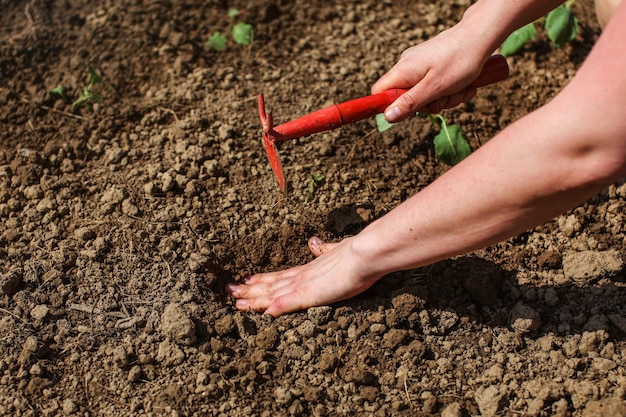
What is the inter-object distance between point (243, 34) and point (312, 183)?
35.7 inches

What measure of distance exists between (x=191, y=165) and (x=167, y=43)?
780 mm

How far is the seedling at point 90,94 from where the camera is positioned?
2.89 meters

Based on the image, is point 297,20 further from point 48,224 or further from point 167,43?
point 48,224

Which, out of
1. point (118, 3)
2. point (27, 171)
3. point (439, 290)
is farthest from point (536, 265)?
point (118, 3)

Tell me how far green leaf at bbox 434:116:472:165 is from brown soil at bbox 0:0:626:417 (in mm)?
82

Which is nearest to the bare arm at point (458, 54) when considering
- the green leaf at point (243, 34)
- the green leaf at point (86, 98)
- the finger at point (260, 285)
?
the finger at point (260, 285)

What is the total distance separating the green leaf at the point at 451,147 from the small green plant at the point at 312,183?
0.49 metres

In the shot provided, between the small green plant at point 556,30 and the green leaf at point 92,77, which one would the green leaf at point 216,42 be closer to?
the green leaf at point 92,77

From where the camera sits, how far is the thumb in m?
2.47

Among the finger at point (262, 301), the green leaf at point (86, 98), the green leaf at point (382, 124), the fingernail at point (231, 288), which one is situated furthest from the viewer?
the green leaf at point (86, 98)

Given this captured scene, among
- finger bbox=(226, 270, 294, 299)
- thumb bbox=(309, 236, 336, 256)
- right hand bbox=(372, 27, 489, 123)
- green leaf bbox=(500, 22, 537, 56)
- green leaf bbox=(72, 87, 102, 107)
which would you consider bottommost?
finger bbox=(226, 270, 294, 299)

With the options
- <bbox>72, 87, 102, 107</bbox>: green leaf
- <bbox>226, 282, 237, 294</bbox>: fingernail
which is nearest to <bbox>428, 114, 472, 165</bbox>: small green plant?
<bbox>226, 282, 237, 294</bbox>: fingernail

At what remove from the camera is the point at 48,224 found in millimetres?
2525

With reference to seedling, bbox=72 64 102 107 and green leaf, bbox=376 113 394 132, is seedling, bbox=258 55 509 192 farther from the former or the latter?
seedling, bbox=72 64 102 107
